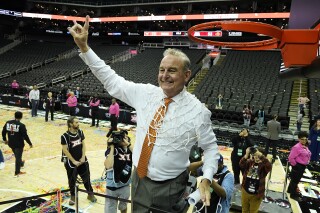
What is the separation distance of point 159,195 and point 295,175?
5543mm

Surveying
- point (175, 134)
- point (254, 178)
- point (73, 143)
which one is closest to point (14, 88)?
point (73, 143)

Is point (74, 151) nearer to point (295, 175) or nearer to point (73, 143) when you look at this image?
point (73, 143)

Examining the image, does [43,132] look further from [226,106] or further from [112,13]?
[112,13]

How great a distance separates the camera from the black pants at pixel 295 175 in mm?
6164

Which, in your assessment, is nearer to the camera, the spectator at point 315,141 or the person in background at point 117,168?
the person in background at point 117,168

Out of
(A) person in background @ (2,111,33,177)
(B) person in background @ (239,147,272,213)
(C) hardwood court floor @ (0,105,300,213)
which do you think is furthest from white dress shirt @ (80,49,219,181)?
(A) person in background @ (2,111,33,177)

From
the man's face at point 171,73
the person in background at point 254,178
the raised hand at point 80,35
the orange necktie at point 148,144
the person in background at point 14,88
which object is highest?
the raised hand at point 80,35

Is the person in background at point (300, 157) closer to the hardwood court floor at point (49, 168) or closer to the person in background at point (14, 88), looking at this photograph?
the hardwood court floor at point (49, 168)

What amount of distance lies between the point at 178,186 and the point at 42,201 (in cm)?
470

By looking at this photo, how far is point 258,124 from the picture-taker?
12281mm

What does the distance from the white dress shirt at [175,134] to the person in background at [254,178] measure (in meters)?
3.21

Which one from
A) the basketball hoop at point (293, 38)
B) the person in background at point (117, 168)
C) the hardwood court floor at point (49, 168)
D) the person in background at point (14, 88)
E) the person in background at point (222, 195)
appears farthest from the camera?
the person in background at point (14, 88)

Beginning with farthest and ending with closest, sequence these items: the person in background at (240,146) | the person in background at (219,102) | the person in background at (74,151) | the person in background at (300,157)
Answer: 1. the person in background at (219,102)
2. the person in background at (240,146)
3. the person in background at (300,157)
4. the person in background at (74,151)

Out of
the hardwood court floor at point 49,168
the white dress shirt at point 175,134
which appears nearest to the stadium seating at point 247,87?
the hardwood court floor at point 49,168
